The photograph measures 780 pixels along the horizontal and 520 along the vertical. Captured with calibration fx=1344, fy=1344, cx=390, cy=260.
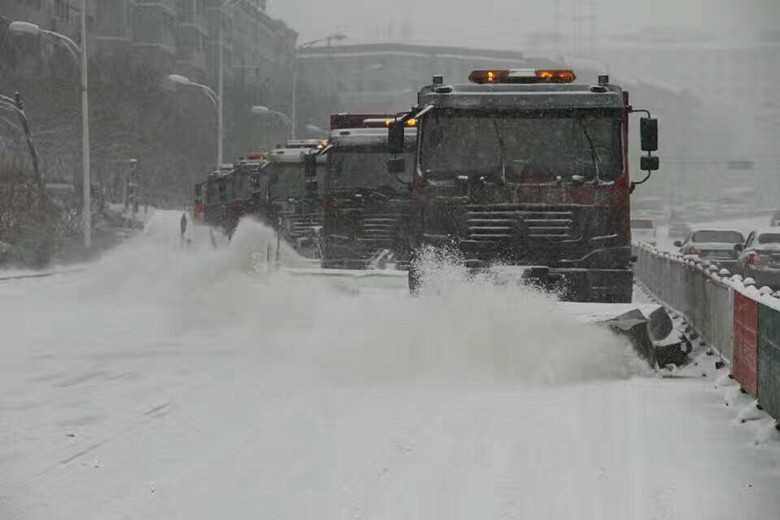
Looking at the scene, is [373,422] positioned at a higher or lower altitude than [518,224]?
lower

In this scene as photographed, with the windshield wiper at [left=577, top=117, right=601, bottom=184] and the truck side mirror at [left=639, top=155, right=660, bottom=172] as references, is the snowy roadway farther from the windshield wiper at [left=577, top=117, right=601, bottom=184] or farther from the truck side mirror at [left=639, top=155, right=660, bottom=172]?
the truck side mirror at [left=639, top=155, right=660, bottom=172]

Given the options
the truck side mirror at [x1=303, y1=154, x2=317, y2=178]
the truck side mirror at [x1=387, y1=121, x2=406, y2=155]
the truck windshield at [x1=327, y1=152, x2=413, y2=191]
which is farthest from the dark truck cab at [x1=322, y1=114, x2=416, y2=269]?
the truck side mirror at [x1=387, y1=121, x2=406, y2=155]

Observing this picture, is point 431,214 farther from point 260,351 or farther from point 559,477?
point 559,477

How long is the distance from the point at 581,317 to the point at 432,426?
3.31 meters

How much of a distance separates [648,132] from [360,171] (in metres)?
8.36

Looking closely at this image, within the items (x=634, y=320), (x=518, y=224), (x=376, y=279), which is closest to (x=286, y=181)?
(x=376, y=279)

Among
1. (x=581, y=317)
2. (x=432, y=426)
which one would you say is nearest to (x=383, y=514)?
(x=432, y=426)

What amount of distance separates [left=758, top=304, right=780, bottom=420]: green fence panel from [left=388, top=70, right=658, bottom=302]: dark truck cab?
359 cm

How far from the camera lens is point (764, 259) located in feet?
103

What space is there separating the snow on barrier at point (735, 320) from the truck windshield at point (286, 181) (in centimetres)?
873

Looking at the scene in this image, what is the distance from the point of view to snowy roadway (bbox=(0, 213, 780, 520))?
754 centimetres

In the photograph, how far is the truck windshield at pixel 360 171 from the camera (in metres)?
22.9

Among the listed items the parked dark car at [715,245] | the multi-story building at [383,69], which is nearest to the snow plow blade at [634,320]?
the parked dark car at [715,245]

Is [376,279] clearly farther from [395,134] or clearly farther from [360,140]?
[360,140]
